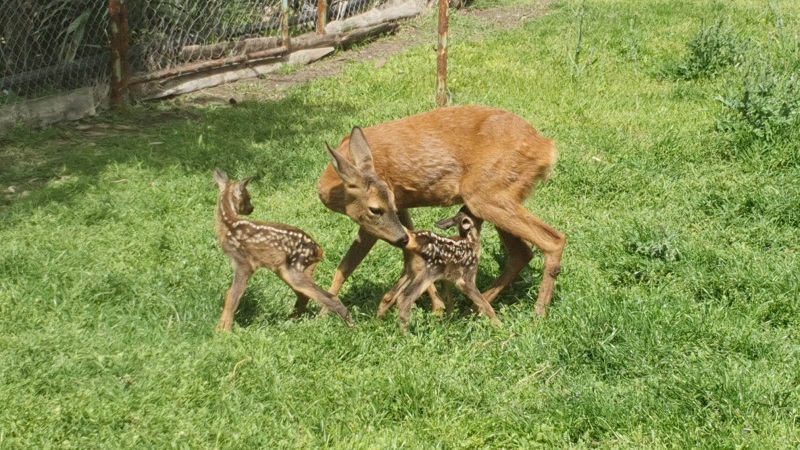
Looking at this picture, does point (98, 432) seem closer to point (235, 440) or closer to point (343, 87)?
point (235, 440)

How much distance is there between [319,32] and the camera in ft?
47.1

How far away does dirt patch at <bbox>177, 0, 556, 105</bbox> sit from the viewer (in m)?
12.5

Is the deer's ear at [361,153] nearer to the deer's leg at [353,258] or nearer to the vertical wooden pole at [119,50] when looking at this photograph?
the deer's leg at [353,258]

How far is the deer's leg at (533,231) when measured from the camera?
6.75 meters

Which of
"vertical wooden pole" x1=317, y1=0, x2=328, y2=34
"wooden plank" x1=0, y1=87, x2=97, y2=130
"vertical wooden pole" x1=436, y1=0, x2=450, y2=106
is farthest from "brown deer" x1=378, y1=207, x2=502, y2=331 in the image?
"vertical wooden pole" x1=317, y1=0, x2=328, y2=34

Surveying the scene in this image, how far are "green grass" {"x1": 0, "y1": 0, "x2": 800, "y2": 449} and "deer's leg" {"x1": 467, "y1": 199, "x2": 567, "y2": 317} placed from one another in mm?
192

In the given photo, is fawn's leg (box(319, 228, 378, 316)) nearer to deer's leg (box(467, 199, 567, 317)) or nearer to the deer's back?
the deer's back

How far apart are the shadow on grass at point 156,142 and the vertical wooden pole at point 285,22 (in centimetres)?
180

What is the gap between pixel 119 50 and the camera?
11641mm

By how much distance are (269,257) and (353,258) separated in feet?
2.74

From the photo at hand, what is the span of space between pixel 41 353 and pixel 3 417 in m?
0.77

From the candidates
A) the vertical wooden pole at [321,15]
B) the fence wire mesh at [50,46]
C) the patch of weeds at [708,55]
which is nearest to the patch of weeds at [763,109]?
the patch of weeds at [708,55]

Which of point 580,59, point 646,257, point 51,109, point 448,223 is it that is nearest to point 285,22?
point 51,109

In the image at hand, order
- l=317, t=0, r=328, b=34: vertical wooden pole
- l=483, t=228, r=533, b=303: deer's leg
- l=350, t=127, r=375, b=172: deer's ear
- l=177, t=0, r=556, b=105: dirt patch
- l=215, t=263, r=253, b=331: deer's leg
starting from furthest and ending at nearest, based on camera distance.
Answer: l=317, t=0, r=328, b=34: vertical wooden pole
l=177, t=0, r=556, b=105: dirt patch
l=483, t=228, r=533, b=303: deer's leg
l=350, t=127, r=375, b=172: deer's ear
l=215, t=263, r=253, b=331: deer's leg
